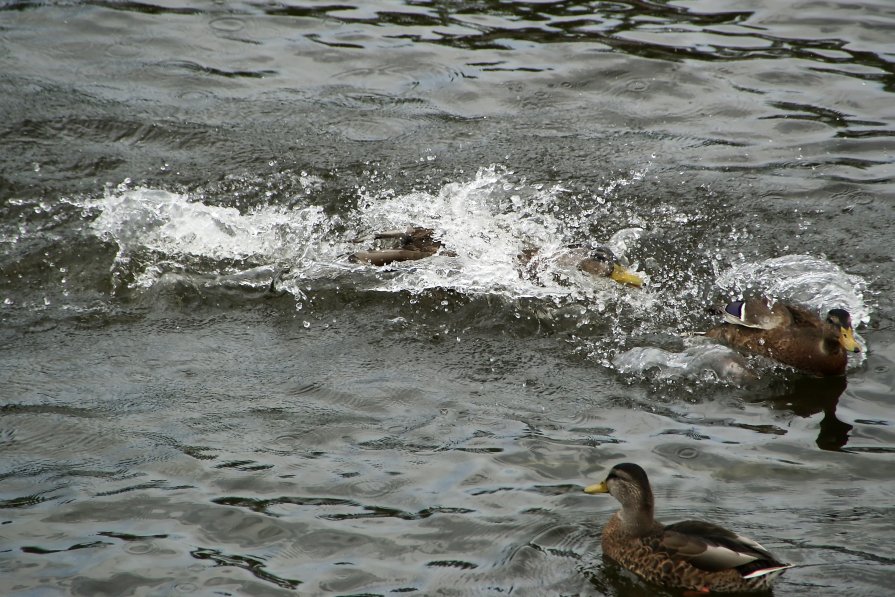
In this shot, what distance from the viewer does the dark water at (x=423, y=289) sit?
499 cm

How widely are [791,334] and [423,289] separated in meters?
2.71

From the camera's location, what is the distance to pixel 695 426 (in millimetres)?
5930

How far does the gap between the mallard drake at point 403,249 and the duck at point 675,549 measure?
3278mm

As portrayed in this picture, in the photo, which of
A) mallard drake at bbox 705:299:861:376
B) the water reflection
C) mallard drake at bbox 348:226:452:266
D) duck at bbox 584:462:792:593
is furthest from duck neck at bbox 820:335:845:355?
mallard drake at bbox 348:226:452:266

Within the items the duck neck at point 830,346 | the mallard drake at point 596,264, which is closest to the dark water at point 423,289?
the mallard drake at point 596,264

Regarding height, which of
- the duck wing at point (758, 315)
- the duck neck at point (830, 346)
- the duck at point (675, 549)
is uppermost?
the duck wing at point (758, 315)

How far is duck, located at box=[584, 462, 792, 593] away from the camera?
4418mm

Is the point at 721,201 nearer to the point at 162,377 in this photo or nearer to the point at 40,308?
the point at 162,377

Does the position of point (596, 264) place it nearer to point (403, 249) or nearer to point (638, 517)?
point (403, 249)

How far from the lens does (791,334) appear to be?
6730mm

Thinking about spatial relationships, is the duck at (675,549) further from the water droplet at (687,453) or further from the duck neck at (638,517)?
the water droplet at (687,453)

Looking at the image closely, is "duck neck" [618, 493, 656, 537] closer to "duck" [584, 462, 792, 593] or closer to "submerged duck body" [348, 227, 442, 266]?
"duck" [584, 462, 792, 593]

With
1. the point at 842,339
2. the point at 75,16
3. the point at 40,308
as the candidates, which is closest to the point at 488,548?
the point at 842,339

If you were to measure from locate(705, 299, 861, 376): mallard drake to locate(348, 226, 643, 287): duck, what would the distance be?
86 cm
